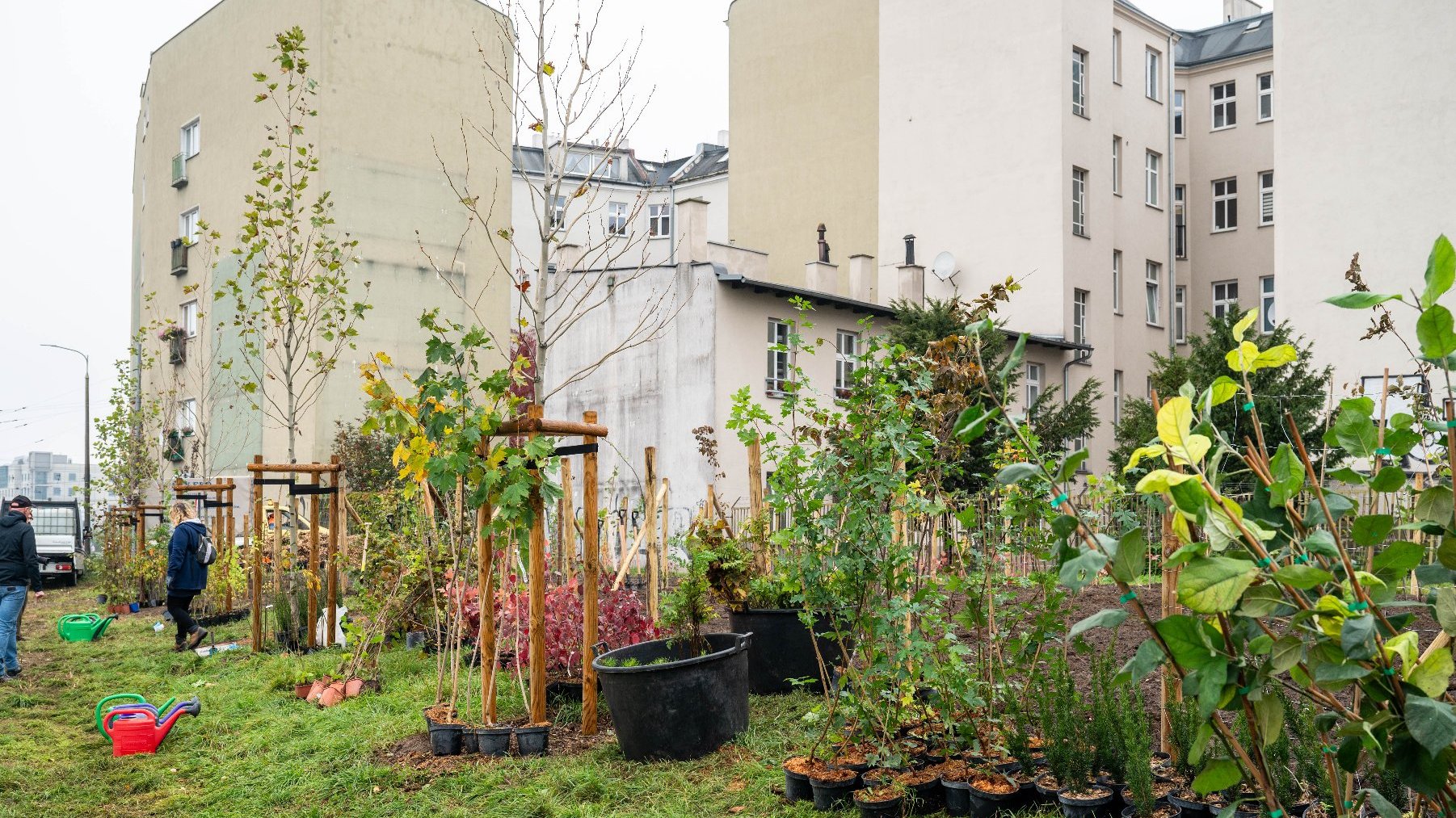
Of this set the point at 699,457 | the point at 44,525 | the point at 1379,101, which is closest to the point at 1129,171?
the point at 1379,101

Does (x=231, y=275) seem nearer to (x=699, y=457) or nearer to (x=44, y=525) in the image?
(x=44, y=525)

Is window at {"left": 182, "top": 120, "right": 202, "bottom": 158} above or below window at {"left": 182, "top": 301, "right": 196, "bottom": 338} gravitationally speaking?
above

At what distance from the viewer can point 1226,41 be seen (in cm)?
3588

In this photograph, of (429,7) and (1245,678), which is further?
(429,7)

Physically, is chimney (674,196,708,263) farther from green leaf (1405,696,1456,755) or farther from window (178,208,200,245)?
green leaf (1405,696,1456,755)

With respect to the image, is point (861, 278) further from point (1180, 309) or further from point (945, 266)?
point (1180, 309)

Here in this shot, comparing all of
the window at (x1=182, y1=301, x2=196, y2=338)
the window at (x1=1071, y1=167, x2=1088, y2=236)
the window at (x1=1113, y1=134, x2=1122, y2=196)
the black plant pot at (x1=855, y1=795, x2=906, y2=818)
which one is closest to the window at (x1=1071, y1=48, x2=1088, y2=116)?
the window at (x1=1071, y1=167, x2=1088, y2=236)

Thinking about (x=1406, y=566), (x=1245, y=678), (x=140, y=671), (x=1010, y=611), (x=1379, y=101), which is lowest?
(x=140, y=671)

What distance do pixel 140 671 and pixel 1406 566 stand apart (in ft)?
41.6

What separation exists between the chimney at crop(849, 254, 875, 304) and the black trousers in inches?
755

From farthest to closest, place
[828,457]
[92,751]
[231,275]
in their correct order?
[231,275] < [92,751] < [828,457]

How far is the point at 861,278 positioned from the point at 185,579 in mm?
19571

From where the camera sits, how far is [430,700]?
8.82 m

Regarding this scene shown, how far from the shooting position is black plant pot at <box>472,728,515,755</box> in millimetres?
7215
